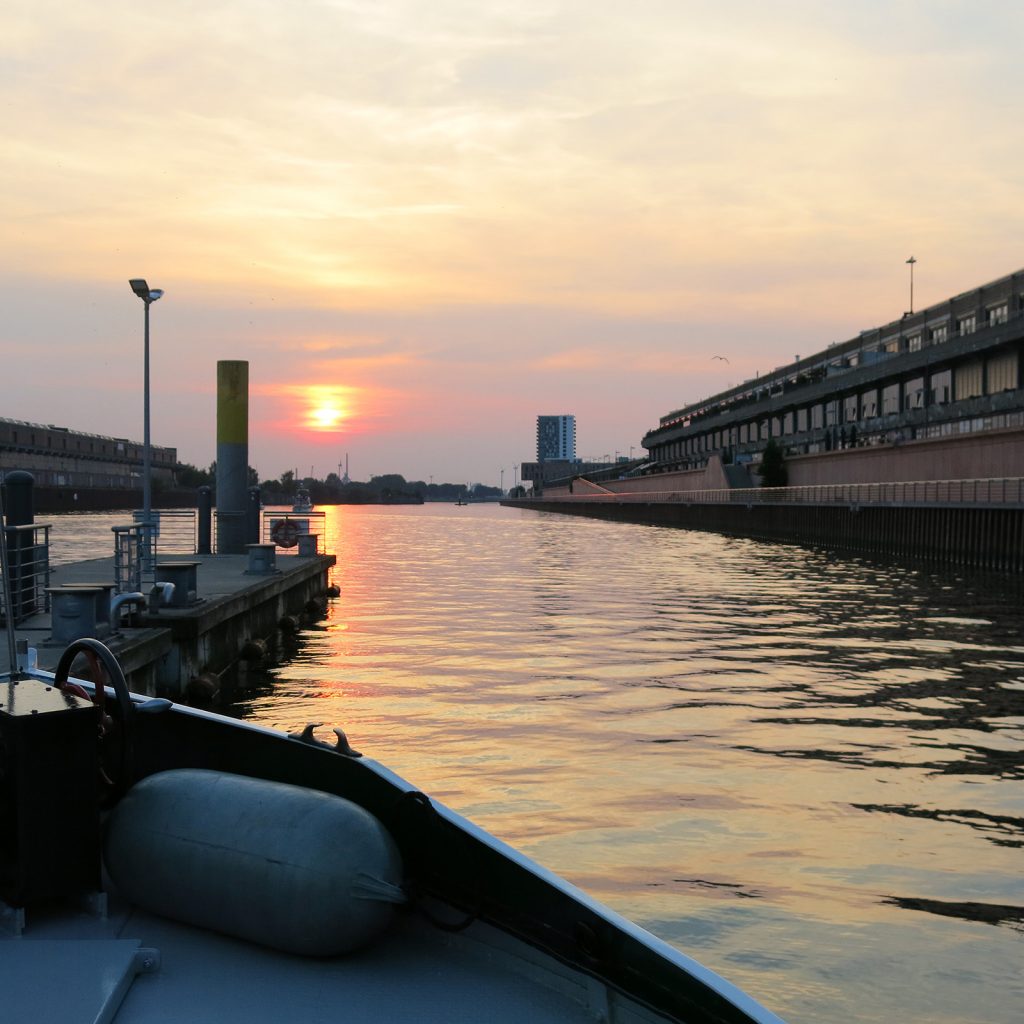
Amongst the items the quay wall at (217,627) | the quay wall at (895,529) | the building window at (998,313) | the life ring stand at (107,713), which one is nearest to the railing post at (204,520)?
the quay wall at (217,627)

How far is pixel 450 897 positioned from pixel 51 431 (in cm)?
16322

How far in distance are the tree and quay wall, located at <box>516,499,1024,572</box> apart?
512cm

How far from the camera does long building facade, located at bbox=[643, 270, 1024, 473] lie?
2950 inches

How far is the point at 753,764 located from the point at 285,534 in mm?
30137

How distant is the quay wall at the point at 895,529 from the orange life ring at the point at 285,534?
25.6 metres

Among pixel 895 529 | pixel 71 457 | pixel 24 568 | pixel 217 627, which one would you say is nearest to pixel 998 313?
pixel 895 529

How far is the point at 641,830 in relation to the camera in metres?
9.71

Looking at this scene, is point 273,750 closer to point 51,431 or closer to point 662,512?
point 662,512

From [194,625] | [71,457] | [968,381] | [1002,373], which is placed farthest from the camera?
[71,457]

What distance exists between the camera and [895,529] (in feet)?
179

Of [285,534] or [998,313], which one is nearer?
[285,534]

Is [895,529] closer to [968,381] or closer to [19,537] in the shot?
[968,381]

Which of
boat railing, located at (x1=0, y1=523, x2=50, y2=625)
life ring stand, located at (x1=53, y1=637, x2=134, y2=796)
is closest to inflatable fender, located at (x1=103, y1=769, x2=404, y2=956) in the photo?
Answer: life ring stand, located at (x1=53, y1=637, x2=134, y2=796)

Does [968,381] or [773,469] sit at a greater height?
[968,381]
